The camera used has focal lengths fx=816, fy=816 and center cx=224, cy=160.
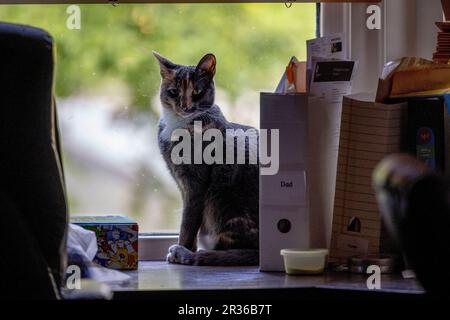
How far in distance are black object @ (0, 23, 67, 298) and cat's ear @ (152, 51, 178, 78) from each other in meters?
0.87

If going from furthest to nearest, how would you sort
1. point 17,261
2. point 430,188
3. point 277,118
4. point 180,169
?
1. point 180,169
2. point 277,118
3. point 17,261
4. point 430,188

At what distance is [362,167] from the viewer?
1.90m

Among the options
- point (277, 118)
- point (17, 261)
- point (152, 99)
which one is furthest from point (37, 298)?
point (152, 99)

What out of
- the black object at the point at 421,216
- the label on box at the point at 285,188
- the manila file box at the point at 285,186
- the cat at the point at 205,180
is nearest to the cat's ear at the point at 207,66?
the cat at the point at 205,180

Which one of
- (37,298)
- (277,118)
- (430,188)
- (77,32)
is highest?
(77,32)

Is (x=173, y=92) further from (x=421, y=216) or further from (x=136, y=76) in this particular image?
(x=421, y=216)

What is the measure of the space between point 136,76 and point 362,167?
64 cm

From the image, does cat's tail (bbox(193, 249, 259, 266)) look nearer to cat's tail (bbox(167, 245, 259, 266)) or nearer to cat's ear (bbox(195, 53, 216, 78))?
cat's tail (bbox(167, 245, 259, 266))

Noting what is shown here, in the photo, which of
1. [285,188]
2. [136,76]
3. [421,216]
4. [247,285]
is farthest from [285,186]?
[421,216]

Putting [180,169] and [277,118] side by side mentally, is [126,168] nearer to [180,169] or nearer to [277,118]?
[180,169]

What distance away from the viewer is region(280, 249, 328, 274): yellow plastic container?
72.3 inches

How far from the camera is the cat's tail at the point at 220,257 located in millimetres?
1993

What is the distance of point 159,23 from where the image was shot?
2.13 metres

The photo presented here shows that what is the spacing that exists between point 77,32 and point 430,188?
1.46 meters
